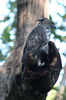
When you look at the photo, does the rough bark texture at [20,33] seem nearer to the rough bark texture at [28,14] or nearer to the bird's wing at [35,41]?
the rough bark texture at [28,14]

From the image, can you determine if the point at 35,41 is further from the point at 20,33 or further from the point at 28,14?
the point at 28,14

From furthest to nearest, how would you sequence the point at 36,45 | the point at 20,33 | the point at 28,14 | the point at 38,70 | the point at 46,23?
the point at 28,14 → the point at 20,33 → the point at 46,23 → the point at 36,45 → the point at 38,70

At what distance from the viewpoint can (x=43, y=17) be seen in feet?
20.1

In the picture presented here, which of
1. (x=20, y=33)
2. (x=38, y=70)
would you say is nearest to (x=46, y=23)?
(x=20, y=33)

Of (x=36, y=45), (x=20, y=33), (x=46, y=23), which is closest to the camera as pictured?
(x=36, y=45)

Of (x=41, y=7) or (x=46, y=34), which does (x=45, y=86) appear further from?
(x=41, y=7)

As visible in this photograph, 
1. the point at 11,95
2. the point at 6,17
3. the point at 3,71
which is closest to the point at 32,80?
the point at 11,95

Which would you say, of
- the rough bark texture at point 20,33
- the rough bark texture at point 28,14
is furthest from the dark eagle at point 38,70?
the rough bark texture at point 28,14

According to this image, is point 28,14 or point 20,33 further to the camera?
point 28,14

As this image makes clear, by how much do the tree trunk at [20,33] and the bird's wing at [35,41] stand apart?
0.88 metres

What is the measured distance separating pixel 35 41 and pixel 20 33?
137cm

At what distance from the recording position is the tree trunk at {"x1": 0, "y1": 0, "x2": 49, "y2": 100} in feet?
17.8

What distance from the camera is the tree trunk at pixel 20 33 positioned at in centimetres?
543

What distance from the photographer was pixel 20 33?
19.6ft
